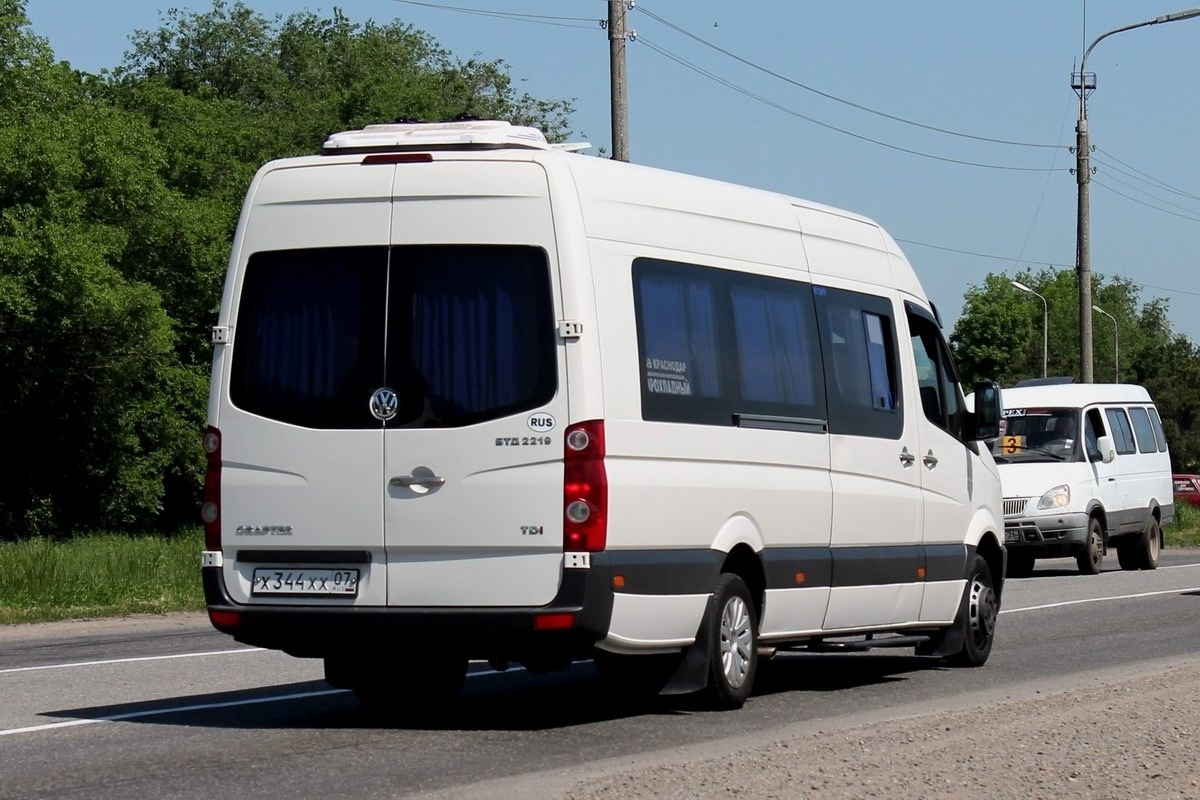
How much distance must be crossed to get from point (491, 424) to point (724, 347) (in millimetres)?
1753

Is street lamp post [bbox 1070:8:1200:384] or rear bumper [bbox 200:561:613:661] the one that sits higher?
street lamp post [bbox 1070:8:1200:384]

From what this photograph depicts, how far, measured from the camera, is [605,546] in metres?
9.20

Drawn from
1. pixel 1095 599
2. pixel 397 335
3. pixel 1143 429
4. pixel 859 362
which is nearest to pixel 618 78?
pixel 1095 599

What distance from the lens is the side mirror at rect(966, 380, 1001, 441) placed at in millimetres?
13281

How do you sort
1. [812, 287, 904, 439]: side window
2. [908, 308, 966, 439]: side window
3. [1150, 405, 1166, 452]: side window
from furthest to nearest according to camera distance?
[1150, 405, 1166, 452]: side window → [908, 308, 966, 439]: side window → [812, 287, 904, 439]: side window

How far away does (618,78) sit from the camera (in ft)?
82.6

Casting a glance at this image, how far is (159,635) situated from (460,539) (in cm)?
865

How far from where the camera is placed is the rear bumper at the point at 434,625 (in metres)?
9.15

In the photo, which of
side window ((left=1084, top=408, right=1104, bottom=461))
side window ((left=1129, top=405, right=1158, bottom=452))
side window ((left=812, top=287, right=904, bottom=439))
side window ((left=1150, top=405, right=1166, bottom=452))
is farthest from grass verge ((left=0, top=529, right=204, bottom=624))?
side window ((left=1150, top=405, right=1166, bottom=452))

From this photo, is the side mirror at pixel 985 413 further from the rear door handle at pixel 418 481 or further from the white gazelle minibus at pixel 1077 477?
the white gazelle minibus at pixel 1077 477

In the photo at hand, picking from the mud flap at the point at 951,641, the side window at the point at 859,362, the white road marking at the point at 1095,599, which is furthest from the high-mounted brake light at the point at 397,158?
the white road marking at the point at 1095,599

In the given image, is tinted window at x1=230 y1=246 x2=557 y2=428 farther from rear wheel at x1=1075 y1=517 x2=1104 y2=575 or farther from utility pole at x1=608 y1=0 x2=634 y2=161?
rear wheel at x1=1075 y1=517 x2=1104 y2=575

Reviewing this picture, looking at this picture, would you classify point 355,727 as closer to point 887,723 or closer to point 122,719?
point 122,719

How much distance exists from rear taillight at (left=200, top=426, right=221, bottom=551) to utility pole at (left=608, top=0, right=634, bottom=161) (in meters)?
15.0
